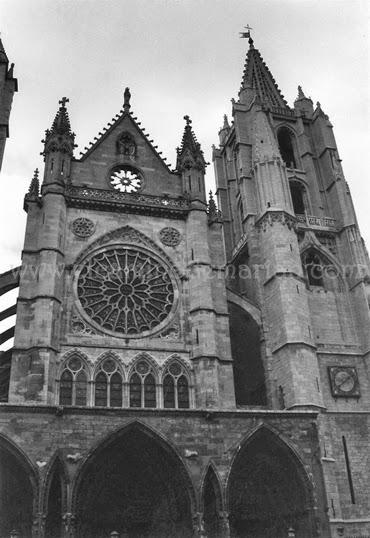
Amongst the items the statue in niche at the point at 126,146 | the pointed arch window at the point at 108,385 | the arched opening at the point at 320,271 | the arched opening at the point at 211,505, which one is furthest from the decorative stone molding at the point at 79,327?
the arched opening at the point at 320,271

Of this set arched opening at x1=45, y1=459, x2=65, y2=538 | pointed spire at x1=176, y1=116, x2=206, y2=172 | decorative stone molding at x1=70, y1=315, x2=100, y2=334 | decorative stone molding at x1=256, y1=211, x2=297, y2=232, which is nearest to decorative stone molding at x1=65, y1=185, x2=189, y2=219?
pointed spire at x1=176, y1=116, x2=206, y2=172

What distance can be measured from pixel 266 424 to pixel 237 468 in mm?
1535

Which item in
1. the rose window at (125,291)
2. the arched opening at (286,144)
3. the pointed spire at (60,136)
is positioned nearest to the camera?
the rose window at (125,291)

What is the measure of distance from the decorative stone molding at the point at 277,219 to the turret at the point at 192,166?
2.88 meters

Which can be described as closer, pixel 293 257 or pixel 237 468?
pixel 237 468

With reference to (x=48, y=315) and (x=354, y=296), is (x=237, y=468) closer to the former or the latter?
(x=48, y=315)

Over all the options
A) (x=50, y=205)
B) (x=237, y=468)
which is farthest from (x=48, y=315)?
(x=237, y=468)

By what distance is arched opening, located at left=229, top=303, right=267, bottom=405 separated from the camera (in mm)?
22062

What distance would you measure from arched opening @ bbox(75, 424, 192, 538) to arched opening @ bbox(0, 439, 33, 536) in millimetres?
1412

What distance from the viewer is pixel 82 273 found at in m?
20.5

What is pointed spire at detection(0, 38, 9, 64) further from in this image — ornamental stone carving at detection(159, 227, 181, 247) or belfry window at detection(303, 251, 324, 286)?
belfry window at detection(303, 251, 324, 286)

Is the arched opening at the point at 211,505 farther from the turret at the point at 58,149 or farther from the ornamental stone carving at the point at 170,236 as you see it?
the turret at the point at 58,149

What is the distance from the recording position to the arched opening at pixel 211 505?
14656 mm

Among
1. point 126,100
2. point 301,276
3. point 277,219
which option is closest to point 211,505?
point 301,276
